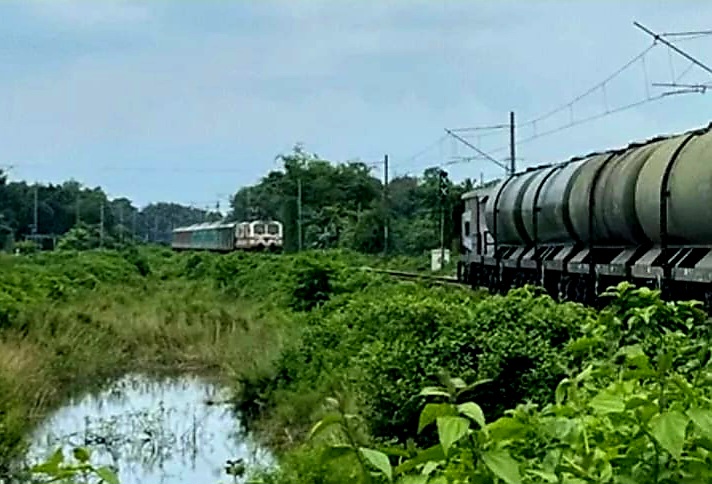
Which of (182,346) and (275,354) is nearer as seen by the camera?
(275,354)

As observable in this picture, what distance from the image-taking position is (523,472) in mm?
2898

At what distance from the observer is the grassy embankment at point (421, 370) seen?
2885 mm

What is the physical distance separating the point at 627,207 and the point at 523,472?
16160 mm

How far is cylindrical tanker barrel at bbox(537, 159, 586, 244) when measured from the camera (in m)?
22.5

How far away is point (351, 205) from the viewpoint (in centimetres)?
7712

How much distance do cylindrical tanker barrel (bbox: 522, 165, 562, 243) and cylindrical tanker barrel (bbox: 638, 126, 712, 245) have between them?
6.80 meters

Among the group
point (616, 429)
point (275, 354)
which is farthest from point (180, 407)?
point (616, 429)

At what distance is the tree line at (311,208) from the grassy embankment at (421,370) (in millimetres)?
21469

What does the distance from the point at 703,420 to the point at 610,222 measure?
55.7ft

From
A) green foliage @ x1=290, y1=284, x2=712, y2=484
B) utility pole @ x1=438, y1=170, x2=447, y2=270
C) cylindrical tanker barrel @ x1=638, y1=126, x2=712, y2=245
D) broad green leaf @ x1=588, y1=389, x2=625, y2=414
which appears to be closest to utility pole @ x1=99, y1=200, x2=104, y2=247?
utility pole @ x1=438, y1=170, x2=447, y2=270

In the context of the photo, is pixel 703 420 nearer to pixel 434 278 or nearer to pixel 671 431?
pixel 671 431

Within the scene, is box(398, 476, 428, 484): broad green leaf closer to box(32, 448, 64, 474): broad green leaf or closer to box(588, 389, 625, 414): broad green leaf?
box(588, 389, 625, 414): broad green leaf

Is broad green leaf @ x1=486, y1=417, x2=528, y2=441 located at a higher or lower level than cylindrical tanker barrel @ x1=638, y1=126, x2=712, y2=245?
lower

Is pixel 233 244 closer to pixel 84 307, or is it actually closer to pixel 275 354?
pixel 84 307
